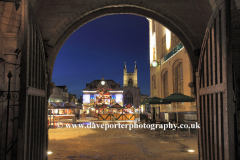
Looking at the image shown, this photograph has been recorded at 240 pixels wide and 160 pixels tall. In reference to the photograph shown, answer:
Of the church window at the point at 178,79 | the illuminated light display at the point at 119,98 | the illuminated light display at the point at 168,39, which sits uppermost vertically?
the illuminated light display at the point at 168,39

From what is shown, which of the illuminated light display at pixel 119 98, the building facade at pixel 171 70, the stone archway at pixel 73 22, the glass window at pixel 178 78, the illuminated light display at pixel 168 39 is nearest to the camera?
the stone archway at pixel 73 22

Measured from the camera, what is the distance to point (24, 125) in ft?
13.0

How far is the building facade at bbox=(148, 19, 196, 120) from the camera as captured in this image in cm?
1647

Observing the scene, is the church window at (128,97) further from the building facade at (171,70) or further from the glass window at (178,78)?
the glass window at (178,78)

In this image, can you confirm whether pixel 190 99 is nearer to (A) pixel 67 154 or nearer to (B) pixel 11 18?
(A) pixel 67 154

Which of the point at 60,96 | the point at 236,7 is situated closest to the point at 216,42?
→ the point at 236,7

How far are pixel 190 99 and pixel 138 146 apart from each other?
4.26 m

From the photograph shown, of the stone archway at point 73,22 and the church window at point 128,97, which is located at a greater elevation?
the stone archway at point 73,22

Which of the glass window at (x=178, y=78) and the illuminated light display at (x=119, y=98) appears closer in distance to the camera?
the glass window at (x=178, y=78)

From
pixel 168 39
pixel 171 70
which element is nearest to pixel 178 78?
pixel 171 70

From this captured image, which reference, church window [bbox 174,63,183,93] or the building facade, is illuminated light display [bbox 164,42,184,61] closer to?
the building facade

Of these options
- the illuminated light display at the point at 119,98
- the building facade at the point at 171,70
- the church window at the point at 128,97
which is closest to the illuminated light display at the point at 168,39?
the building facade at the point at 171,70

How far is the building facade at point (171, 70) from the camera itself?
16469mm

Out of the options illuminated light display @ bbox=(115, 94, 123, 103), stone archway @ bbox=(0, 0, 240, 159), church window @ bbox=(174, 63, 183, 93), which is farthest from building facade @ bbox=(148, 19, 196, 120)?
illuminated light display @ bbox=(115, 94, 123, 103)
